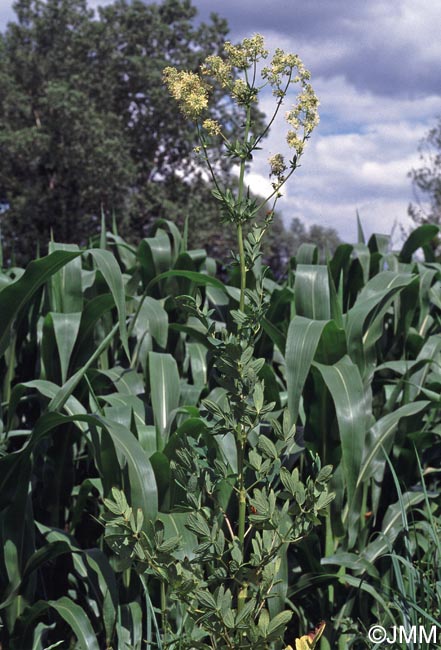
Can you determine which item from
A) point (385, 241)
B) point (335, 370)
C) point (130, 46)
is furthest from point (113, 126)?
point (335, 370)

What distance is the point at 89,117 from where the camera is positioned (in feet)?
49.0

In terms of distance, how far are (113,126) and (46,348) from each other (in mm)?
14834

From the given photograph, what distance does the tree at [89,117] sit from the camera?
49.7ft

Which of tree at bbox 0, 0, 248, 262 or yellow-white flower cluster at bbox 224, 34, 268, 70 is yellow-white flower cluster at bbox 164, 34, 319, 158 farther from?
tree at bbox 0, 0, 248, 262

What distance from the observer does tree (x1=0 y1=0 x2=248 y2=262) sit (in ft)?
49.7

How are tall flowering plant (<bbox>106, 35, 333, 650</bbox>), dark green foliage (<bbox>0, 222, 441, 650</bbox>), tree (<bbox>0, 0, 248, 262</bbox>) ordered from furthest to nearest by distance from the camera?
tree (<bbox>0, 0, 248, 262</bbox>) < dark green foliage (<bbox>0, 222, 441, 650</bbox>) < tall flowering plant (<bbox>106, 35, 333, 650</bbox>)

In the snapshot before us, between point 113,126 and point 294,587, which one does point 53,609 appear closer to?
point 294,587

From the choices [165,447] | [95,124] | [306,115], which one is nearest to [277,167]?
[306,115]

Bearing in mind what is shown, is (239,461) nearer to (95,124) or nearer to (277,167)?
(277,167)

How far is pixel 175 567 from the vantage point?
3.37 feet

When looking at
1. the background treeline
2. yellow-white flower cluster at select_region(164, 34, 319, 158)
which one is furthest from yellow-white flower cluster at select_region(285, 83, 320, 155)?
the background treeline

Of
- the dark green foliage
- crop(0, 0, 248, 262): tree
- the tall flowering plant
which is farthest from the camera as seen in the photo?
crop(0, 0, 248, 262): tree

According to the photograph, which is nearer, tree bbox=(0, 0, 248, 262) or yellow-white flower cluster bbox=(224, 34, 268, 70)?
yellow-white flower cluster bbox=(224, 34, 268, 70)

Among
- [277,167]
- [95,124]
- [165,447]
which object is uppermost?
[95,124]
